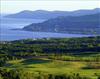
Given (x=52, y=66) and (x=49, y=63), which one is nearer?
(x=52, y=66)

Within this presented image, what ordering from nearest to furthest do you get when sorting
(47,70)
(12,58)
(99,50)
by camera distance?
(47,70) → (12,58) → (99,50)

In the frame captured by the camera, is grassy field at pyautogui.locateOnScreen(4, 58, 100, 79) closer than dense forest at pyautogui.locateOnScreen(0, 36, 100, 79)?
No

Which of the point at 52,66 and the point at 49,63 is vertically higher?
the point at 49,63

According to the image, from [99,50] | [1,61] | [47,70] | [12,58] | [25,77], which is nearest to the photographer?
[25,77]

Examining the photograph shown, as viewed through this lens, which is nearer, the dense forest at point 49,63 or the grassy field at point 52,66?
the dense forest at point 49,63

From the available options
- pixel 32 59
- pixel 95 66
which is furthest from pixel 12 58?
pixel 95 66

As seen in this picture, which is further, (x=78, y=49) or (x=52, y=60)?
(x=78, y=49)

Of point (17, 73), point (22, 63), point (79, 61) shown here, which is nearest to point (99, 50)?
point (79, 61)

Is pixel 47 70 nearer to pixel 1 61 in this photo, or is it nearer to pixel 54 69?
pixel 54 69

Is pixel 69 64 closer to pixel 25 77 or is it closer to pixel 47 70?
pixel 47 70
